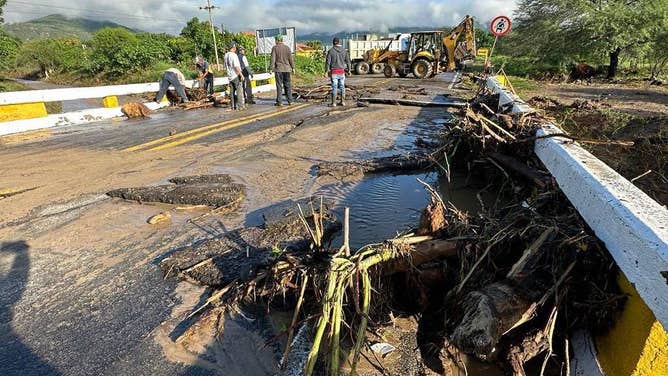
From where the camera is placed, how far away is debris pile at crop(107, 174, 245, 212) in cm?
386

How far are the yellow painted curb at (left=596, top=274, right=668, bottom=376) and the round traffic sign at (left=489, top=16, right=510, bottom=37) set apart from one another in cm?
1160

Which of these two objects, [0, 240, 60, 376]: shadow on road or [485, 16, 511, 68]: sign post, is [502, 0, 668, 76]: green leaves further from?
[0, 240, 60, 376]: shadow on road

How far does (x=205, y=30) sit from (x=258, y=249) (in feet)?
144

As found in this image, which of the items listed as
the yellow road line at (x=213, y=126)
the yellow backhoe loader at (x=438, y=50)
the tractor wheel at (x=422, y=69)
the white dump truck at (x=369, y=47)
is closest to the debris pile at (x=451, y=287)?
the yellow road line at (x=213, y=126)

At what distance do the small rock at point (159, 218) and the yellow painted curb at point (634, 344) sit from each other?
3.33 metres

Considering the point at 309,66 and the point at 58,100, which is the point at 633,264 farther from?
the point at 309,66

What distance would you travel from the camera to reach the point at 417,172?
191 inches

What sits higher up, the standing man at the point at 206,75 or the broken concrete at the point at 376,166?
the standing man at the point at 206,75

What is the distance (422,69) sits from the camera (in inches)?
843

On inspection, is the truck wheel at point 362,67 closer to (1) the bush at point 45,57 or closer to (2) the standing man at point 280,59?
(2) the standing man at point 280,59

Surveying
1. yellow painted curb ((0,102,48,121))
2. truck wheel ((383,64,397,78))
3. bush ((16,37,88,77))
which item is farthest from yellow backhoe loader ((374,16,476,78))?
bush ((16,37,88,77))

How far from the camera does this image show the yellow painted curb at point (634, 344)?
1.38 metres

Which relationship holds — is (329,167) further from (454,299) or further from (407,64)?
(407,64)

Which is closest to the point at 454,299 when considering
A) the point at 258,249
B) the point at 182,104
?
the point at 258,249
